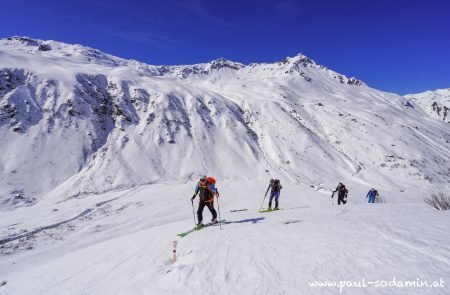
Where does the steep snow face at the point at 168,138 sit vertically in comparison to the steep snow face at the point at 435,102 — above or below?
below

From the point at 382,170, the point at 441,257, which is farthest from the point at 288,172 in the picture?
the point at 441,257

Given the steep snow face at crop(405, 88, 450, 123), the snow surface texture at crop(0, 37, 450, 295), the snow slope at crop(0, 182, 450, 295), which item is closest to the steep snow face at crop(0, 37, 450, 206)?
the snow surface texture at crop(0, 37, 450, 295)

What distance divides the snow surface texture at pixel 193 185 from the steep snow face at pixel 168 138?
0.24 meters

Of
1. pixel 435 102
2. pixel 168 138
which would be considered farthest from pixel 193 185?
pixel 435 102

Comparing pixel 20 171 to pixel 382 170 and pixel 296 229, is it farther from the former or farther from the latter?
pixel 382 170

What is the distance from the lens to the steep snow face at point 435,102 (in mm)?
123450

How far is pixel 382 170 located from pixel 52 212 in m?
45.5

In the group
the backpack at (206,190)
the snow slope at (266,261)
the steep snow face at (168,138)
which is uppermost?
the steep snow face at (168,138)

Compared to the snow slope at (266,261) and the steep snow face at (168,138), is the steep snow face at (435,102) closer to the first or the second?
the steep snow face at (168,138)

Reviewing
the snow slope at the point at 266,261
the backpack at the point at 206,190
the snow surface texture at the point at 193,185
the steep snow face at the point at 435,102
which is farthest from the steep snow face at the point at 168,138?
the steep snow face at the point at 435,102

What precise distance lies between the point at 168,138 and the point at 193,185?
716 inches

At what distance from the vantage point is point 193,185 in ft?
96.3

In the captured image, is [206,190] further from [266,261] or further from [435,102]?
[435,102]

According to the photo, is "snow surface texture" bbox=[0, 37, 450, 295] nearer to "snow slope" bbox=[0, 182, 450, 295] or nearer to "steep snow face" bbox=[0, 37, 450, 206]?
"snow slope" bbox=[0, 182, 450, 295]
